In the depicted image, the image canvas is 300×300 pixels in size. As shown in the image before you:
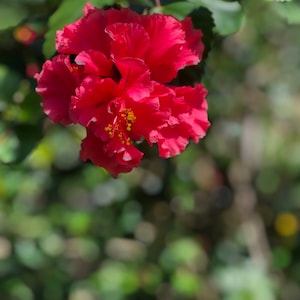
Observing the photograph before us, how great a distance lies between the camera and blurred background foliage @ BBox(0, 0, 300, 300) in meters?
2.28

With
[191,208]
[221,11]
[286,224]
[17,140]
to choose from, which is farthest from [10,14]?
[286,224]

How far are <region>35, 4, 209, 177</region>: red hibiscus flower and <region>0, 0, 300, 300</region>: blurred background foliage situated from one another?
3.46 ft

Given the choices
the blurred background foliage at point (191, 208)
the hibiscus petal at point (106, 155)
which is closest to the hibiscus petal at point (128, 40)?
the hibiscus petal at point (106, 155)

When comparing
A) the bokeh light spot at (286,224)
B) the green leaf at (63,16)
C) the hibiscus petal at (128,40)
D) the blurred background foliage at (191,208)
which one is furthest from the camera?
the bokeh light spot at (286,224)

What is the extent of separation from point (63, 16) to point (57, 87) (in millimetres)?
153

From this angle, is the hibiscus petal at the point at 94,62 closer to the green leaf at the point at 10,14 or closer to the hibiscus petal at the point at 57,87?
the hibiscus petal at the point at 57,87

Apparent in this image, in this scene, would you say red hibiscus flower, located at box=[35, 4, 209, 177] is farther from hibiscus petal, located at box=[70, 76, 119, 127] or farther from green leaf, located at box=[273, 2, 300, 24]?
green leaf, located at box=[273, 2, 300, 24]

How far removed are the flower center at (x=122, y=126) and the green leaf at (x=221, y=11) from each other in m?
0.24

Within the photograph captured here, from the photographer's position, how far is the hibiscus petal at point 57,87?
3.40 ft

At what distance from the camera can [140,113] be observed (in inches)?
40.6

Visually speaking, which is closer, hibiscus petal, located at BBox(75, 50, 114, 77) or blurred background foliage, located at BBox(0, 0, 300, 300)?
hibiscus petal, located at BBox(75, 50, 114, 77)

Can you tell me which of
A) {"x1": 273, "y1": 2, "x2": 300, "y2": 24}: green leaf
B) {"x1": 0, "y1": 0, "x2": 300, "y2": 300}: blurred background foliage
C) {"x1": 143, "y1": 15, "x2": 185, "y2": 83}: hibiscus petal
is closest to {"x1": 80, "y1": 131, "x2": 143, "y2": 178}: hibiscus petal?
{"x1": 143, "y1": 15, "x2": 185, "y2": 83}: hibiscus petal

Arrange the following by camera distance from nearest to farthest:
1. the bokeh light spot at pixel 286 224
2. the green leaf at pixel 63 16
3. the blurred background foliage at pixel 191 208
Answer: the green leaf at pixel 63 16 → the blurred background foliage at pixel 191 208 → the bokeh light spot at pixel 286 224

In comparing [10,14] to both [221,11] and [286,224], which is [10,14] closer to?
[221,11]
